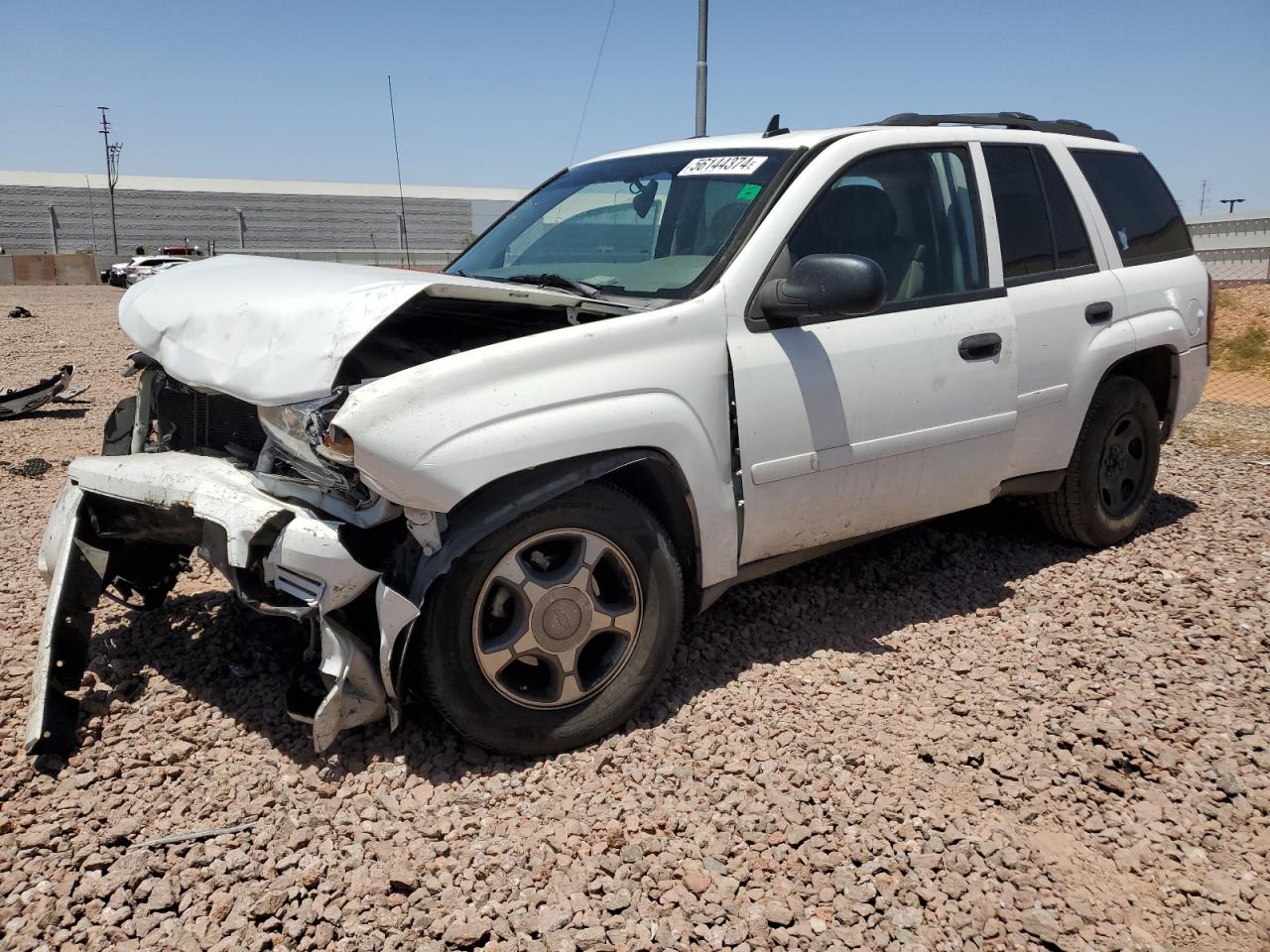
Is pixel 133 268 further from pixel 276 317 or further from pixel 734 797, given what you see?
pixel 734 797

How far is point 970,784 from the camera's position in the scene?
311 cm

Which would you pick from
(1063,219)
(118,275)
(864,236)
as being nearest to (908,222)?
(864,236)

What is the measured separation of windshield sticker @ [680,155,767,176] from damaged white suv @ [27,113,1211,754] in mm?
15

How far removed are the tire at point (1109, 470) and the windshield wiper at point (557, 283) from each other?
250 cm

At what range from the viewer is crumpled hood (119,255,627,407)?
115 inches

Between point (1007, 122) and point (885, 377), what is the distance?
69.1 inches

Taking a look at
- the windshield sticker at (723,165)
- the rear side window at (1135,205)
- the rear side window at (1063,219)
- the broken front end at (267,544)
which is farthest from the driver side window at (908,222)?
the broken front end at (267,544)

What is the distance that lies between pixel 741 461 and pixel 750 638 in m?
0.93

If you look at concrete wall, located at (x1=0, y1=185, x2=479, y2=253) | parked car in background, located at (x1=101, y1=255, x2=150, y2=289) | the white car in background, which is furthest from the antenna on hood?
concrete wall, located at (x1=0, y1=185, x2=479, y2=253)

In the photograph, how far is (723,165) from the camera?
13.0 ft

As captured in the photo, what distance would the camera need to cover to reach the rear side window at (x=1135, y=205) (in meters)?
4.85

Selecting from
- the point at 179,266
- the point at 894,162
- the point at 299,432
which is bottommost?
the point at 299,432

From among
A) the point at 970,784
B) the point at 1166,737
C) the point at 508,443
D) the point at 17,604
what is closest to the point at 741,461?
the point at 508,443

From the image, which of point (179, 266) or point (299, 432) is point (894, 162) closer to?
point (299, 432)
